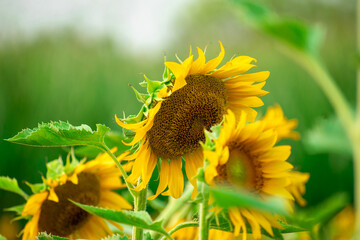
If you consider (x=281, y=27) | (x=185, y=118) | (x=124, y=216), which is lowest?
(x=124, y=216)

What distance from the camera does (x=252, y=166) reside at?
1.37 ft

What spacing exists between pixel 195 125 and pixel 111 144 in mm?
140

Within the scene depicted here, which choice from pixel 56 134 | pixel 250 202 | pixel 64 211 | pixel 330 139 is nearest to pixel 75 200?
pixel 64 211

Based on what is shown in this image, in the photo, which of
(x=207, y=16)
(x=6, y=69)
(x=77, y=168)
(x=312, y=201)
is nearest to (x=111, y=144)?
(x=77, y=168)

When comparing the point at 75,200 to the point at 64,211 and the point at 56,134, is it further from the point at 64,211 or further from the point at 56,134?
the point at 56,134

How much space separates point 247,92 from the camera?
0.49 metres

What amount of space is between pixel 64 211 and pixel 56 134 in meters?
0.15

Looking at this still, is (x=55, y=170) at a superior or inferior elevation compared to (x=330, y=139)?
inferior

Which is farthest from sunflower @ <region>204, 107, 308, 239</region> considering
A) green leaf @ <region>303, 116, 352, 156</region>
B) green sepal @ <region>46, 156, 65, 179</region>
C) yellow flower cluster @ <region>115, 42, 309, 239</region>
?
green leaf @ <region>303, 116, 352, 156</region>

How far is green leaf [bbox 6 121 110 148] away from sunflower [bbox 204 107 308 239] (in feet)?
0.43

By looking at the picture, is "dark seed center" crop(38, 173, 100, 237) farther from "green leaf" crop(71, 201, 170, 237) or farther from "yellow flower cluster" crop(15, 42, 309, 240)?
"green leaf" crop(71, 201, 170, 237)

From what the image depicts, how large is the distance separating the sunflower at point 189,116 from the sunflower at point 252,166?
68mm

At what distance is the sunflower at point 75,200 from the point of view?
1.73ft

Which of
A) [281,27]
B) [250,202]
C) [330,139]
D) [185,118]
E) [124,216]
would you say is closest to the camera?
[250,202]
